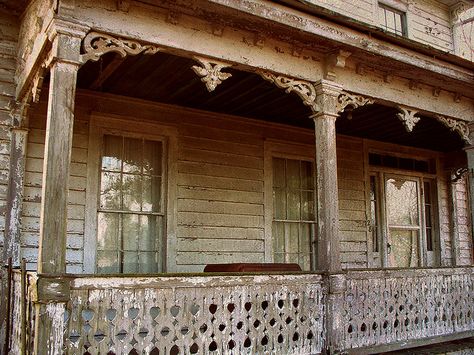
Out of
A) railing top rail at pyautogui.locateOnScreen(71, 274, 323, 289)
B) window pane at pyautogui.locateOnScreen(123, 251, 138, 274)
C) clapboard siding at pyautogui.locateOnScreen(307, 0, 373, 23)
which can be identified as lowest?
railing top rail at pyautogui.locateOnScreen(71, 274, 323, 289)

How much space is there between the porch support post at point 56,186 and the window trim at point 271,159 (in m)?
4.29

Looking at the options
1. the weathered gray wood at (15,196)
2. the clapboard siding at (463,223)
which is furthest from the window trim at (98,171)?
the clapboard siding at (463,223)

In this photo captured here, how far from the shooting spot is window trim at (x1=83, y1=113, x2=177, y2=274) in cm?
636

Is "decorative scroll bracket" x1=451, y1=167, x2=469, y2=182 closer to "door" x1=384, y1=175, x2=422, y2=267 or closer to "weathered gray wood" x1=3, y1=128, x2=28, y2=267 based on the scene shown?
"door" x1=384, y1=175, x2=422, y2=267

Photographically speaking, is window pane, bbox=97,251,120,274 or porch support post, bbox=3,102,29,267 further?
window pane, bbox=97,251,120,274

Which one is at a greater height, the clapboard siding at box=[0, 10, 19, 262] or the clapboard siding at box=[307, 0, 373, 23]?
the clapboard siding at box=[307, 0, 373, 23]

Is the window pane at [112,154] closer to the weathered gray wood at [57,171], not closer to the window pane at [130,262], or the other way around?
the window pane at [130,262]

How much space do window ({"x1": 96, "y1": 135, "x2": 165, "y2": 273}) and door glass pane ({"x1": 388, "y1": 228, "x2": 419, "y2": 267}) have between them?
5169mm

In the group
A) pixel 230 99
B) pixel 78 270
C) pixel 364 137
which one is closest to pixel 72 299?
pixel 78 270

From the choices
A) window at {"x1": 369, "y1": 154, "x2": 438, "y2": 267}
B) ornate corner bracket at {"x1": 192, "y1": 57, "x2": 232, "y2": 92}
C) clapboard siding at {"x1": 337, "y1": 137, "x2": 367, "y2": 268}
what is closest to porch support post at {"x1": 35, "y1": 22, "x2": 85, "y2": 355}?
ornate corner bracket at {"x1": 192, "y1": 57, "x2": 232, "y2": 92}

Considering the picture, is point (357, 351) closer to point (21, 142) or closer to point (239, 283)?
point (239, 283)

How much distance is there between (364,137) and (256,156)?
2653 millimetres

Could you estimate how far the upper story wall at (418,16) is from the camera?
10.7 metres

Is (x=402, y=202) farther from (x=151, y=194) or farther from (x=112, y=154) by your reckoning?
(x=112, y=154)
